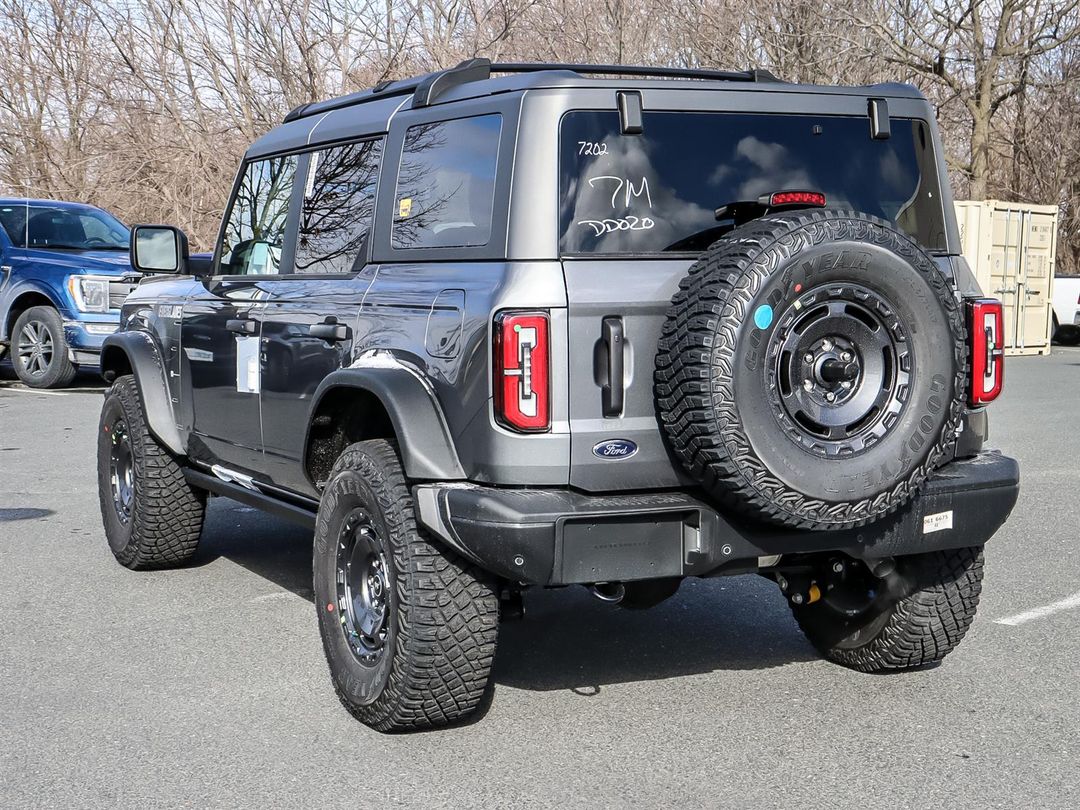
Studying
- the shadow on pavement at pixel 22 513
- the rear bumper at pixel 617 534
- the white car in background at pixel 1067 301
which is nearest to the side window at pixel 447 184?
the rear bumper at pixel 617 534

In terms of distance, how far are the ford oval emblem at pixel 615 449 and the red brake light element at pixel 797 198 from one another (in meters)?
0.85

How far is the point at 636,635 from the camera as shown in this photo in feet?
18.6

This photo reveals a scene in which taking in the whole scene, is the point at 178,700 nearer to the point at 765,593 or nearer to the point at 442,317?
the point at 442,317

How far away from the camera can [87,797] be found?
3.96 m

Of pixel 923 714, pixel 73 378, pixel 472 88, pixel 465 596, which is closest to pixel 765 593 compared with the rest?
pixel 923 714

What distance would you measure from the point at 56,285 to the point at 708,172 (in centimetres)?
1259

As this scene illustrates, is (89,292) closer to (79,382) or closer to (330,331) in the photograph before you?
(79,382)

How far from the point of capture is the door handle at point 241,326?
5.60 meters

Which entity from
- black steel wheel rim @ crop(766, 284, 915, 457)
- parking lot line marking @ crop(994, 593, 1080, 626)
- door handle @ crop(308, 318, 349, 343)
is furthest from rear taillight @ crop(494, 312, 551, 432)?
Result: parking lot line marking @ crop(994, 593, 1080, 626)

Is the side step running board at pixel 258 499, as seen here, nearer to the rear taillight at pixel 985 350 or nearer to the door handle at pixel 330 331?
the door handle at pixel 330 331

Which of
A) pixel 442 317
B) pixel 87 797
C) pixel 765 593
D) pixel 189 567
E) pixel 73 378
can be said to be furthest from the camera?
pixel 73 378

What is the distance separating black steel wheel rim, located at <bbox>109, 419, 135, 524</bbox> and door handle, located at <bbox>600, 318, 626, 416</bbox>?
352cm

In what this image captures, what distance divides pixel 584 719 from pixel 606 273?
150 centimetres

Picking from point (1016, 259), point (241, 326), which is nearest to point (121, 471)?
point (241, 326)
